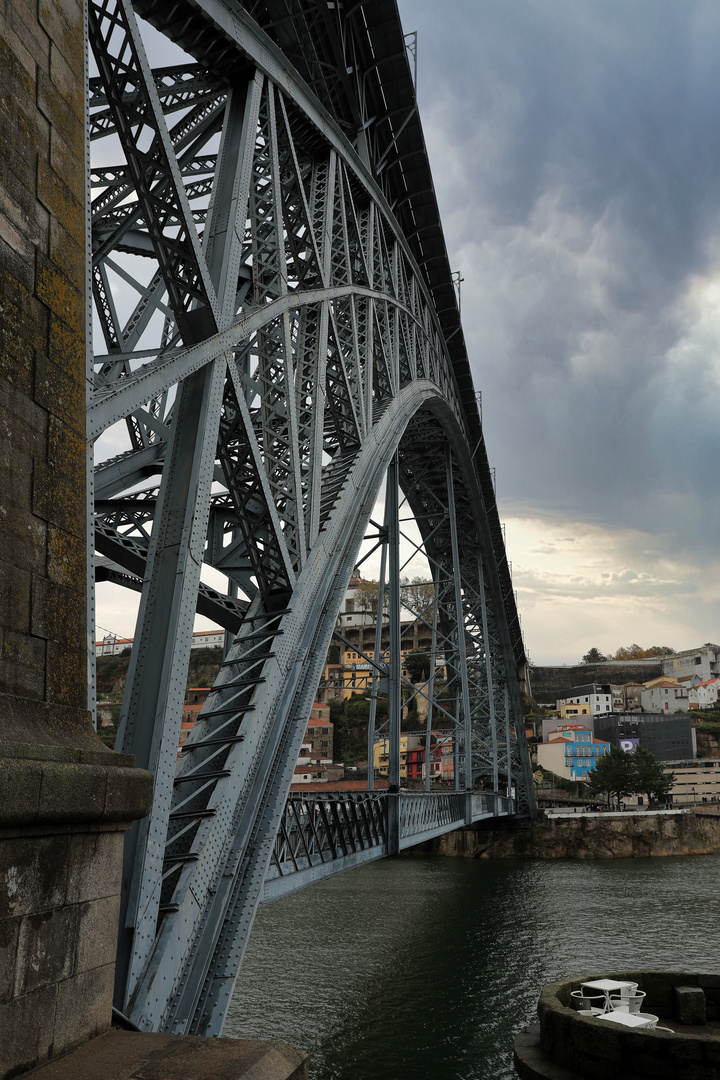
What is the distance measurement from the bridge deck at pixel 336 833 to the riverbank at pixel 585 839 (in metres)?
35.2

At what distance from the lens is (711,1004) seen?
1451 centimetres

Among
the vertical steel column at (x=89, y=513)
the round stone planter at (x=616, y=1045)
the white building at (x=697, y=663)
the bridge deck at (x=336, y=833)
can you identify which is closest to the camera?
the vertical steel column at (x=89, y=513)

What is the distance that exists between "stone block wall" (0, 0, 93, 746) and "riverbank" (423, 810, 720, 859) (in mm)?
52200

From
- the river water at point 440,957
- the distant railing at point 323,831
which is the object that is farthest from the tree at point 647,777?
the distant railing at point 323,831

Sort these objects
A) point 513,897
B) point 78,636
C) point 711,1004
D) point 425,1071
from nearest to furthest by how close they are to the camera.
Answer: point 78,636
point 425,1071
point 711,1004
point 513,897

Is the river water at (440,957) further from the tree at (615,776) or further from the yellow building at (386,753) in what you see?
the tree at (615,776)

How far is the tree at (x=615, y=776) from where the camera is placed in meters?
71.8

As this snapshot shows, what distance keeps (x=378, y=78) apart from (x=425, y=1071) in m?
18.8

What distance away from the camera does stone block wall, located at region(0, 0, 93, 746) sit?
332 cm

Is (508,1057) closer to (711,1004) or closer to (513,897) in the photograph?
(711,1004)

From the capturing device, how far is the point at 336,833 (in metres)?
13.0

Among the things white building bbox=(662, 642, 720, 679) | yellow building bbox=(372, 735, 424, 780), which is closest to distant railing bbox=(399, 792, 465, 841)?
yellow building bbox=(372, 735, 424, 780)

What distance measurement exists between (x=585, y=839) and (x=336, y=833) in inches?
1817

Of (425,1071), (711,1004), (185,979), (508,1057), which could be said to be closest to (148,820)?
(185,979)
